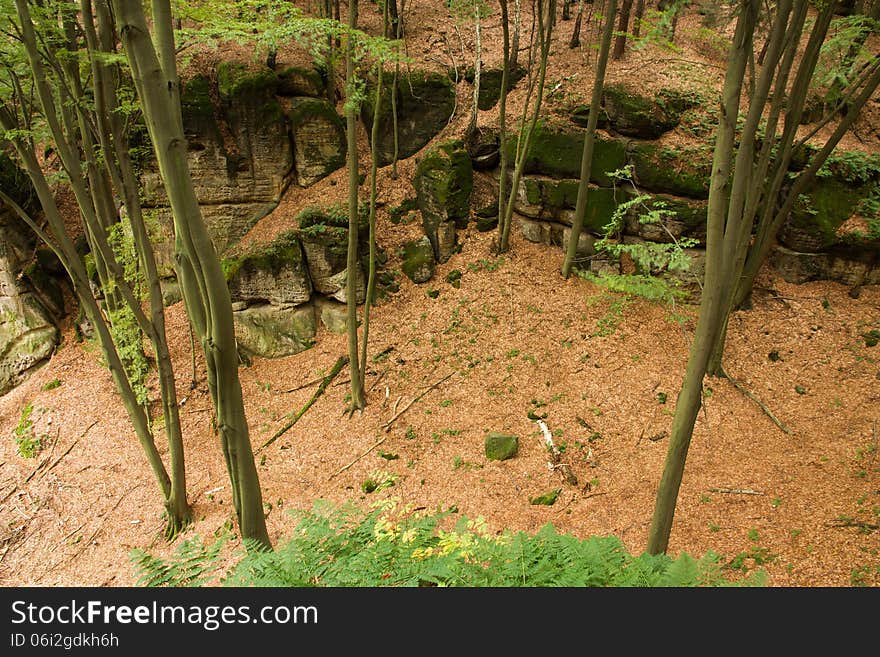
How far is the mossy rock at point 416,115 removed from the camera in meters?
13.2

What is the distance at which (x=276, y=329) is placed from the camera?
37.7 feet

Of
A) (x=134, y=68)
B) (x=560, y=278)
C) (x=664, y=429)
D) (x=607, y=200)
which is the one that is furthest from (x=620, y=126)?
(x=134, y=68)

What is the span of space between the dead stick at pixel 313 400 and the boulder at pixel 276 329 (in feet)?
4.35

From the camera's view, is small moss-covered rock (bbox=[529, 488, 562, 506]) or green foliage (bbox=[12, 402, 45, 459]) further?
green foliage (bbox=[12, 402, 45, 459])

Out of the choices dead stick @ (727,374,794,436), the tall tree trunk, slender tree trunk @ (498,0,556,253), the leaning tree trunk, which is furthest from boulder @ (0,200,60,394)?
dead stick @ (727,374,794,436)

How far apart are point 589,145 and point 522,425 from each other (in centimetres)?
623

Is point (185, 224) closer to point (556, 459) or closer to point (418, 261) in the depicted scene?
point (556, 459)

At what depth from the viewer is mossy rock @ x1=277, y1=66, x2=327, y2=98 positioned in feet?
39.9

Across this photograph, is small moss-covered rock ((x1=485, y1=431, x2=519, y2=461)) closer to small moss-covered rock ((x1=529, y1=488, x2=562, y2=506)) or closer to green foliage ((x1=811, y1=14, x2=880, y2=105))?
small moss-covered rock ((x1=529, y1=488, x2=562, y2=506))

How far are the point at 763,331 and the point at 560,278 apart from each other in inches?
169

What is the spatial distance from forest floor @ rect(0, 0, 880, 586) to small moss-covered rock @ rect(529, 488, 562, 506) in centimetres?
12

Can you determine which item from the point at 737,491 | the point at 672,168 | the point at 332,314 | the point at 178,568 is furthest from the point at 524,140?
the point at 178,568

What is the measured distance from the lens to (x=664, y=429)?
800 cm
